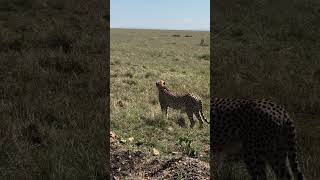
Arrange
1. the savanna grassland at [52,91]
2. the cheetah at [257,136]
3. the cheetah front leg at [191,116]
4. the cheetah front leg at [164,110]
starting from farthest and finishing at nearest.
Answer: the cheetah front leg at [164,110]
the savanna grassland at [52,91]
the cheetah front leg at [191,116]
the cheetah at [257,136]

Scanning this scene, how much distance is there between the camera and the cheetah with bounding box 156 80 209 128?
17.2ft

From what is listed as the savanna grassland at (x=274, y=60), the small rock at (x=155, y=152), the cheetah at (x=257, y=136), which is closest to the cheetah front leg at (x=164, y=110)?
the small rock at (x=155, y=152)

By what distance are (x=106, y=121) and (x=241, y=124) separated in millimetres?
2423

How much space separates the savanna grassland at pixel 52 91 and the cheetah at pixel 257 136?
1.16 metres

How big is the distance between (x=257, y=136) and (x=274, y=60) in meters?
7.79

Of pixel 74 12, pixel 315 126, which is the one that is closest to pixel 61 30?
pixel 74 12

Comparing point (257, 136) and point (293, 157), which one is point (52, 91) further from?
point (293, 157)

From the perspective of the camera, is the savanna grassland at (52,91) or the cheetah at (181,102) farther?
the cheetah at (181,102)

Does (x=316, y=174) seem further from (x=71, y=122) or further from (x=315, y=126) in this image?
(x=71, y=122)

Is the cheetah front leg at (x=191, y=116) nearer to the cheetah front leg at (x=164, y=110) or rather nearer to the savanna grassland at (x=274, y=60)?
the cheetah front leg at (x=164, y=110)

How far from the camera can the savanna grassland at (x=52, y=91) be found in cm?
509

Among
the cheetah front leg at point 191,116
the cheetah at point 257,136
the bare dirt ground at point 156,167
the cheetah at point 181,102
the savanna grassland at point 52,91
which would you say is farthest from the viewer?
the cheetah at point 181,102

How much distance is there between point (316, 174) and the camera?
4.69m

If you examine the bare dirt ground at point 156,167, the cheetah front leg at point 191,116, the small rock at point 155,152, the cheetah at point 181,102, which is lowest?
the bare dirt ground at point 156,167
